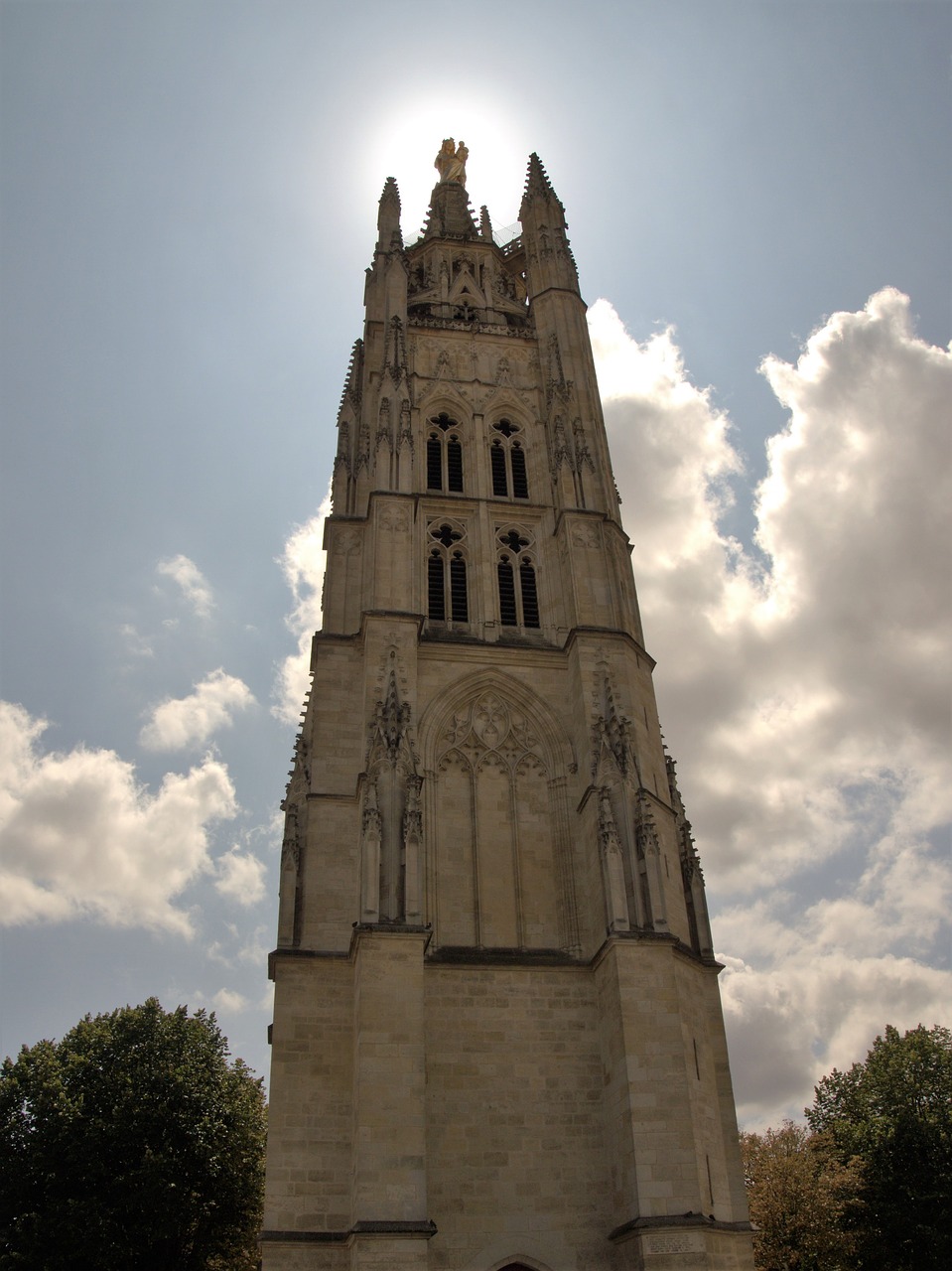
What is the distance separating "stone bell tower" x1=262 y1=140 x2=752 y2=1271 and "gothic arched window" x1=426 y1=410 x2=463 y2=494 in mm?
80

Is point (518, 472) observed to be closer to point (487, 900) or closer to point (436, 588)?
point (436, 588)

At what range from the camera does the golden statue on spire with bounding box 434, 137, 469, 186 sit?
41.2m

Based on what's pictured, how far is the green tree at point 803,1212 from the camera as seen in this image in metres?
26.4

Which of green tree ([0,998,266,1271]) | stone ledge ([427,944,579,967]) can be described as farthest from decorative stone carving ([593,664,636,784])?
green tree ([0,998,266,1271])

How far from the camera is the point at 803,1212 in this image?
2644 centimetres

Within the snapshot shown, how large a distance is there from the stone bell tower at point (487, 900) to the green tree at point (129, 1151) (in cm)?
958

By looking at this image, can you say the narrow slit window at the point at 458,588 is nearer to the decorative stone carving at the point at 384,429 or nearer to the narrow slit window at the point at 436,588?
the narrow slit window at the point at 436,588

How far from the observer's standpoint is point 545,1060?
17.9 meters

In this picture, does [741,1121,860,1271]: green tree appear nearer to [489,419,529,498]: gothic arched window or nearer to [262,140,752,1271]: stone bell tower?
[262,140,752,1271]: stone bell tower

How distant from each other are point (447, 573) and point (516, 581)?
171 centimetres

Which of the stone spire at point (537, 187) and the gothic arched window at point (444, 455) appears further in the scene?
the stone spire at point (537, 187)

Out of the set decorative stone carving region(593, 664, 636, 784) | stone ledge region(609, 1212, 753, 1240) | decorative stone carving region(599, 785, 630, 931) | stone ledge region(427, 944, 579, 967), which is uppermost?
decorative stone carving region(593, 664, 636, 784)

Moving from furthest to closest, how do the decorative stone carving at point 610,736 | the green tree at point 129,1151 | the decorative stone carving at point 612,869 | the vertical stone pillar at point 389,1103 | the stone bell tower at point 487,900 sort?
1. the green tree at point 129,1151
2. the decorative stone carving at point 610,736
3. the decorative stone carving at point 612,869
4. the stone bell tower at point 487,900
5. the vertical stone pillar at point 389,1103

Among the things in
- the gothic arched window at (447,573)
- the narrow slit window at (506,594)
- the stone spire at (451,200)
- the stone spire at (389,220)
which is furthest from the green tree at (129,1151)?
the stone spire at (451,200)
